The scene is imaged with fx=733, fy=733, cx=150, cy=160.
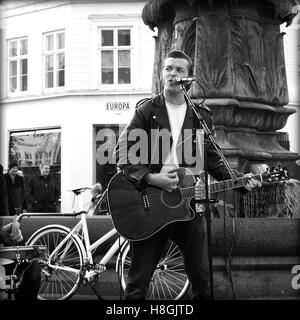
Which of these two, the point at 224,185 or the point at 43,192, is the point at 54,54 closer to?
the point at 43,192

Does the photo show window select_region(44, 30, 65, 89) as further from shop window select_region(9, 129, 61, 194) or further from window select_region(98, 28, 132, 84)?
shop window select_region(9, 129, 61, 194)

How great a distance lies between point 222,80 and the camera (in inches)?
267

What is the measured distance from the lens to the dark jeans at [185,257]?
4.03 metres

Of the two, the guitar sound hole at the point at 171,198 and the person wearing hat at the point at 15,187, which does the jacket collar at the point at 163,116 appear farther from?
the person wearing hat at the point at 15,187

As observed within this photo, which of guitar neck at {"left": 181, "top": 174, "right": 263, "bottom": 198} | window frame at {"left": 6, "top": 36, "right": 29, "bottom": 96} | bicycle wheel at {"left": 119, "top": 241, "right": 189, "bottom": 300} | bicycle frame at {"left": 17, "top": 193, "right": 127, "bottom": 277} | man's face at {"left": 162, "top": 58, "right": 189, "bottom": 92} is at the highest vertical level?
window frame at {"left": 6, "top": 36, "right": 29, "bottom": 96}

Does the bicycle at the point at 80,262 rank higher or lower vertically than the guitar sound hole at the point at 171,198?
lower

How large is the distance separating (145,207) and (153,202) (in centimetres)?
5

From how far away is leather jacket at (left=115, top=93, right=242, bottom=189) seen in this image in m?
4.04

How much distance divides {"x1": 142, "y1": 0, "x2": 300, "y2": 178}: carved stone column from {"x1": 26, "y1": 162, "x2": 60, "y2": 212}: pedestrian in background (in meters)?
1.57

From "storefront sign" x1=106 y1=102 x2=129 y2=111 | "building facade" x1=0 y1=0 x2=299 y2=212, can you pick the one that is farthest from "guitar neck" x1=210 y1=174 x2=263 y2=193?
"storefront sign" x1=106 y1=102 x2=129 y2=111

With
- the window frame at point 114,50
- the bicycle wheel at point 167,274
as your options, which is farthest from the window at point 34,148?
the bicycle wheel at point 167,274

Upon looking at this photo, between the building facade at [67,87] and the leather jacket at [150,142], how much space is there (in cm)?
125

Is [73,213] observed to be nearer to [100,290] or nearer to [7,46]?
[100,290]
